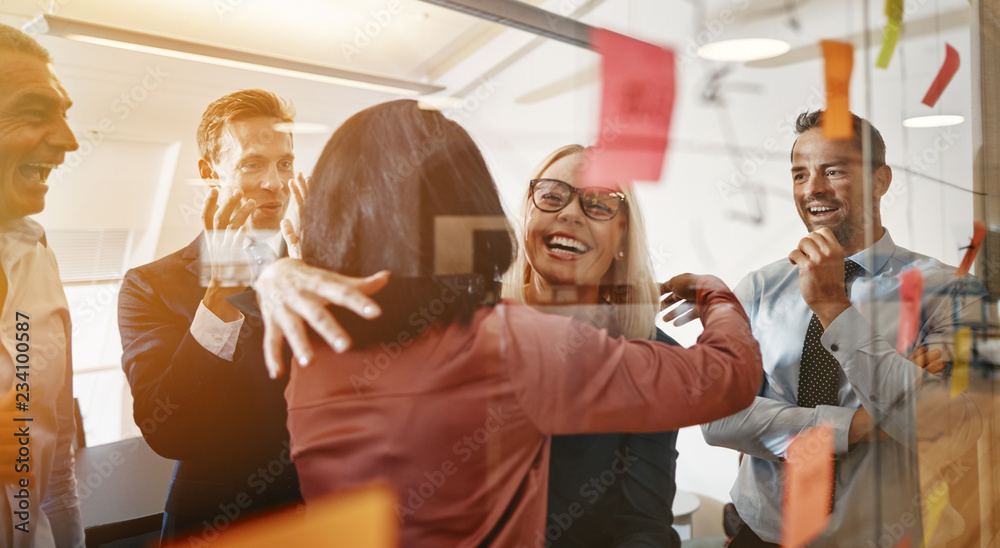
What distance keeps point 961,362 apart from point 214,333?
5.94 ft

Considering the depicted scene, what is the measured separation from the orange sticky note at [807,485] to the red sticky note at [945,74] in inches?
40.1

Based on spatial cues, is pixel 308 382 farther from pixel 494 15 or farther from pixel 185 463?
pixel 494 15

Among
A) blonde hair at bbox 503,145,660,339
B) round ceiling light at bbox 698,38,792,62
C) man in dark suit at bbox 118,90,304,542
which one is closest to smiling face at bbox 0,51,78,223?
man in dark suit at bbox 118,90,304,542

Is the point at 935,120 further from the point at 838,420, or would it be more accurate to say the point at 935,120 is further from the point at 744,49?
the point at 838,420

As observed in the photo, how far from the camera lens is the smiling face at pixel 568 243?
3.49ft

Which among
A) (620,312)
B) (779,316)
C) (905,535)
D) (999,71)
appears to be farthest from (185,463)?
(999,71)

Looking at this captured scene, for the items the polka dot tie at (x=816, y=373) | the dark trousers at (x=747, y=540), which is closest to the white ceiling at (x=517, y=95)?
the polka dot tie at (x=816, y=373)

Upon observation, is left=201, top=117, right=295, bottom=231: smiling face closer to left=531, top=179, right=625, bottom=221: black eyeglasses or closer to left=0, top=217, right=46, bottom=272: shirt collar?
left=0, top=217, right=46, bottom=272: shirt collar

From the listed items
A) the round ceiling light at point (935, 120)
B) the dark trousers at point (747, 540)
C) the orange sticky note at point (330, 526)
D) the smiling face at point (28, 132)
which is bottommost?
the dark trousers at point (747, 540)

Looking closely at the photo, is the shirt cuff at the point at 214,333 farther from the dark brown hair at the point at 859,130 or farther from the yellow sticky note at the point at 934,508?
the yellow sticky note at the point at 934,508

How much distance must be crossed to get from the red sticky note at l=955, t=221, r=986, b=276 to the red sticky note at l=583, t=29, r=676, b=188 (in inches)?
40.3

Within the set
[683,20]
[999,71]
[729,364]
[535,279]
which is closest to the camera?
[535,279]

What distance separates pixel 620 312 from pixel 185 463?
751 mm

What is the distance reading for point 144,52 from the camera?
858mm
